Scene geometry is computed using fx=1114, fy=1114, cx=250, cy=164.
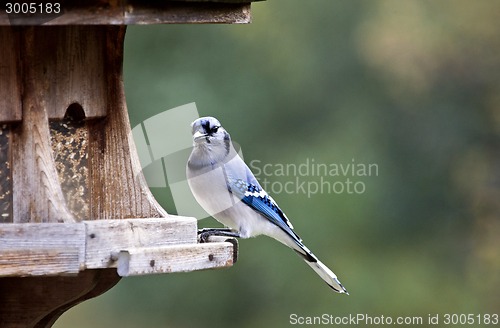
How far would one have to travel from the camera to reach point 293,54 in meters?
9.99

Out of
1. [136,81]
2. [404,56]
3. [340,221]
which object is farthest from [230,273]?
[404,56]

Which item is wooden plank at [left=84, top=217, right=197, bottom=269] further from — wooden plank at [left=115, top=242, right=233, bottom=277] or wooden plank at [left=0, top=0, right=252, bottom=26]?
wooden plank at [left=0, top=0, right=252, bottom=26]

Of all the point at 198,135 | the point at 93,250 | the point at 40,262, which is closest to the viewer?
the point at 40,262

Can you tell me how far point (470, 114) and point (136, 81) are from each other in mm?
3377

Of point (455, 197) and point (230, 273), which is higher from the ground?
point (455, 197)

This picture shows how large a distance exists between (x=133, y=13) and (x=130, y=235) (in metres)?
0.81

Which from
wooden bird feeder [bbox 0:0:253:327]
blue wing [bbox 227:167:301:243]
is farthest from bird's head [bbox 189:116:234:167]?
wooden bird feeder [bbox 0:0:253:327]

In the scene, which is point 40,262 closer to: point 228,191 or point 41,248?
point 41,248

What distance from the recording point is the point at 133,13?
12.8 feet

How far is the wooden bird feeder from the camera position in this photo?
12.5 feet

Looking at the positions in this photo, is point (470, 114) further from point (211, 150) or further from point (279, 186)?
point (211, 150)

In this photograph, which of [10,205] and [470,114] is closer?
[10,205]

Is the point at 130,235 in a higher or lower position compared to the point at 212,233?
lower

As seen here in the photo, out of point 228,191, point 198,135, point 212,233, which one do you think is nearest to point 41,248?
point 212,233
